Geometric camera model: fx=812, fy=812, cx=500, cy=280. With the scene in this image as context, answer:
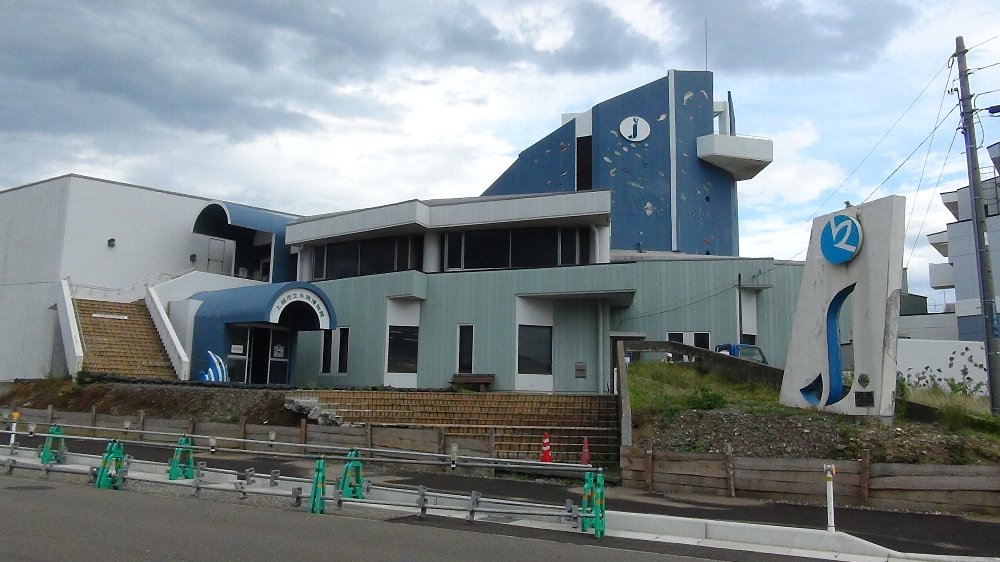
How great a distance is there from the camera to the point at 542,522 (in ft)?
40.4

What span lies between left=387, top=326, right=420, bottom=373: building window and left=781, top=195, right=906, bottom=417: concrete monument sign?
14498 mm

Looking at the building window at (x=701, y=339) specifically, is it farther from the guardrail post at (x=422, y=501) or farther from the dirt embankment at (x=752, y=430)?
the guardrail post at (x=422, y=501)

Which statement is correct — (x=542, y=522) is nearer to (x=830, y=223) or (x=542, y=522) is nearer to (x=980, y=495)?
(x=980, y=495)

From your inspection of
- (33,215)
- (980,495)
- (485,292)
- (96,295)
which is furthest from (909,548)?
(33,215)

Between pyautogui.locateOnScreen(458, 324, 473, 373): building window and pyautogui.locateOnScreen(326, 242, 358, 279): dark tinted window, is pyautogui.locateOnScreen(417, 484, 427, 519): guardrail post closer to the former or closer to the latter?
pyautogui.locateOnScreen(458, 324, 473, 373): building window

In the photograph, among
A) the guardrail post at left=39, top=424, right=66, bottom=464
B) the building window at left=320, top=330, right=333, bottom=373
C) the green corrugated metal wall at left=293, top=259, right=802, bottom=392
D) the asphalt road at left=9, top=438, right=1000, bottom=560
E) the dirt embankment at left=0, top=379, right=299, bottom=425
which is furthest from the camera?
the building window at left=320, top=330, right=333, bottom=373

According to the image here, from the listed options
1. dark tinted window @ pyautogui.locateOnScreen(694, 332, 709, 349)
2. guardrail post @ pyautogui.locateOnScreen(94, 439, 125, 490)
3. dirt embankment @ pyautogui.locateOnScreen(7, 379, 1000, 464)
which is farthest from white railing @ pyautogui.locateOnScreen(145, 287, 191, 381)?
dark tinted window @ pyautogui.locateOnScreen(694, 332, 709, 349)

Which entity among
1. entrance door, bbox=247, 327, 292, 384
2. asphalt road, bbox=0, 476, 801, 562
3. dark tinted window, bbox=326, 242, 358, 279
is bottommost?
asphalt road, bbox=0, 476, 801, 562

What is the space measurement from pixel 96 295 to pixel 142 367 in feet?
20.3

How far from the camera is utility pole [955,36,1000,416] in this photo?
16.6 m

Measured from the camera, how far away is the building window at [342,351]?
101ft

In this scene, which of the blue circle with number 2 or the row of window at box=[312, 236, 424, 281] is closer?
the blue circle with number 2

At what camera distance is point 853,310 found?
18031mm

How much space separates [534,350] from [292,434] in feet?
35.2
